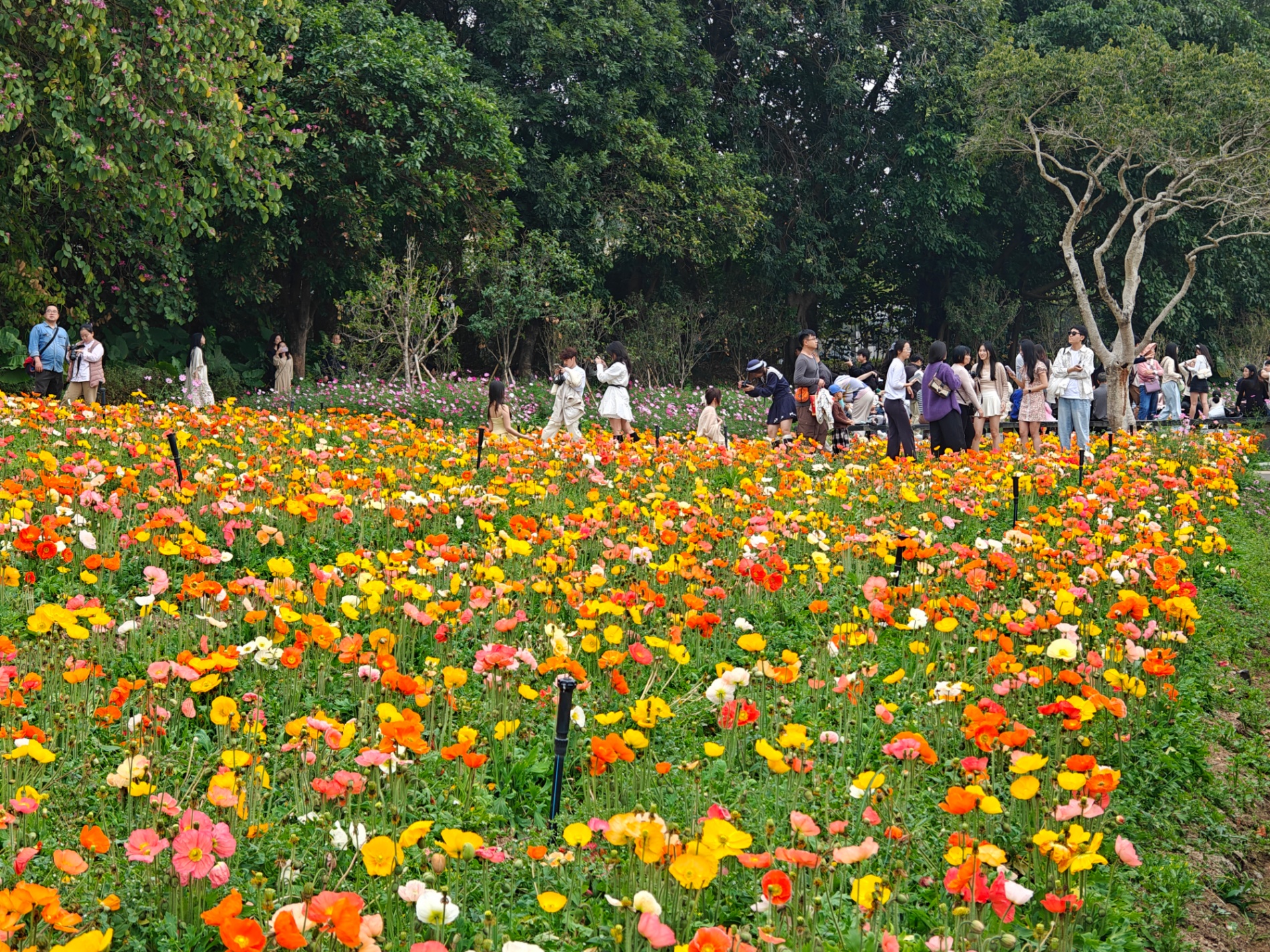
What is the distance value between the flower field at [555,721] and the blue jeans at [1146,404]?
1379 cm

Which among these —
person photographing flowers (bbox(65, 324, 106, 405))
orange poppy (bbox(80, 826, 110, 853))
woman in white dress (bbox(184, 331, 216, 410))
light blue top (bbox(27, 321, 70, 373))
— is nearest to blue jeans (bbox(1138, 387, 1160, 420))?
woman in white dress (bbox(184, 331, 216, 410))

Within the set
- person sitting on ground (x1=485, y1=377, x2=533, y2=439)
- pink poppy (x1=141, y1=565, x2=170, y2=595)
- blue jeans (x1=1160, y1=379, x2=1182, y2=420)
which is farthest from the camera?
blue jeans (x1=1160, y1=379, x2=1182, y2=420)

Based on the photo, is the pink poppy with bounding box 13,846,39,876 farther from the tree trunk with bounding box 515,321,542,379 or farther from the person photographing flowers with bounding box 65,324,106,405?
the tree trunk with bounding box 515,321,542,379

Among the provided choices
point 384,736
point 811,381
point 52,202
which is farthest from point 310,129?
point 384,736

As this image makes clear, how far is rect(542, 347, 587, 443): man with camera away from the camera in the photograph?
38.9 feet

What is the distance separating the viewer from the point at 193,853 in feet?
7.75

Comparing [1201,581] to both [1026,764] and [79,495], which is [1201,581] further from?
[79,495]

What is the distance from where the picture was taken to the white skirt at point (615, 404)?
1253 centimetres

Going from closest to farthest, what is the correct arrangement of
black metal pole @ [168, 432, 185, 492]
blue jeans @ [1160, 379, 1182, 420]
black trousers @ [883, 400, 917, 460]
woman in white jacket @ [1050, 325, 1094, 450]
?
black metal pole @ [168, 432, 185, 492], black trousers @ [883, 400, 917, 460], woman in white jacket @ [1050, 325, 1094, 450], blue jeans @ [1160, 379, 1182, 420]

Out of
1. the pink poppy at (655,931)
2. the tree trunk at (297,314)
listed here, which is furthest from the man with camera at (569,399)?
the tree trunk at (297,314)

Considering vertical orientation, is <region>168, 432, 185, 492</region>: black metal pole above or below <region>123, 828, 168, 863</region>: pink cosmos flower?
above

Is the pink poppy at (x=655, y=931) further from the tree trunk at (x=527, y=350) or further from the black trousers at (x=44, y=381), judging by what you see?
the tree trunk at (x=527, y=350)

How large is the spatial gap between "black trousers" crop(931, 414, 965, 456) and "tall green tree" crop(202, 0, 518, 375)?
1007 cm

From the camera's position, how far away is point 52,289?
1570 cm
